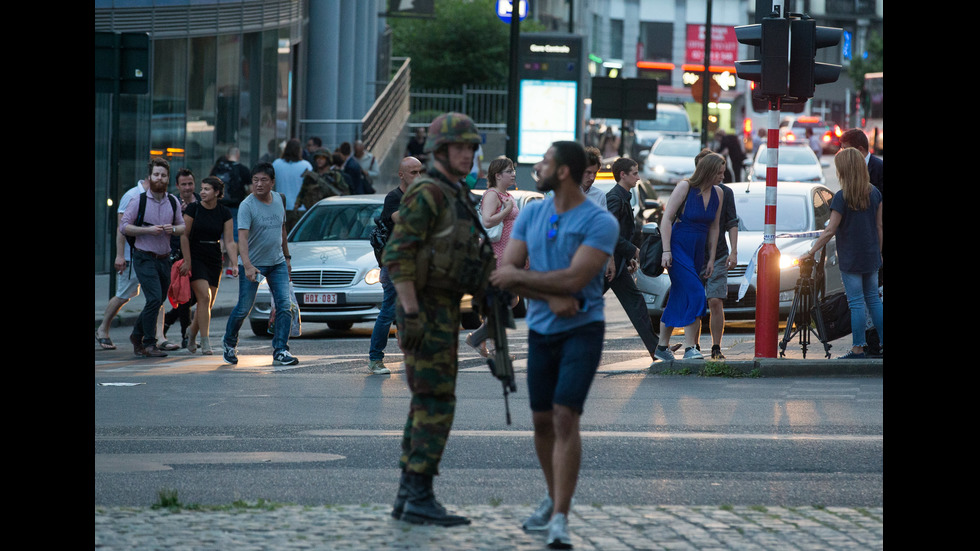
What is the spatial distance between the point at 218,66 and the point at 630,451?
1880 cm

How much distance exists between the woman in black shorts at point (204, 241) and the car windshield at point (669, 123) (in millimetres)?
39146

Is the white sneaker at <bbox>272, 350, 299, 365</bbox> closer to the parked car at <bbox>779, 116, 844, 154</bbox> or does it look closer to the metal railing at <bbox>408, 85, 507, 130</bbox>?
the metal railing at <bbox>408, 85, 507, 130</bbox>

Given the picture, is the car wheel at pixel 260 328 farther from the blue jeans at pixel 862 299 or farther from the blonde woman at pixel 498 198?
the blue jeans at pixel 862 299

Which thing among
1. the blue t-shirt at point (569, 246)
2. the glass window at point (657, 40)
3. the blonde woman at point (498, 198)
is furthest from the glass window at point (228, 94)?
the glass window at point (657, 40)

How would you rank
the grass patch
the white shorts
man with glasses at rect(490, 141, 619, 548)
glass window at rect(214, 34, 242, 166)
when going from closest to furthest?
man with glasses at rect(490, 141, 619, 548), the grass patch, the white shorts, glass window at rect(214, 34, 242, 166)

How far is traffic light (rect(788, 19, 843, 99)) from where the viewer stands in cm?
1131

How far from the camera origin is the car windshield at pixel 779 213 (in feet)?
49.9

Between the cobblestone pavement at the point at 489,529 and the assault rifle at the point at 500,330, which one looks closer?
the cobblestone pavement at the point at 489,529

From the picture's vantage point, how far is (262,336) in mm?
14898

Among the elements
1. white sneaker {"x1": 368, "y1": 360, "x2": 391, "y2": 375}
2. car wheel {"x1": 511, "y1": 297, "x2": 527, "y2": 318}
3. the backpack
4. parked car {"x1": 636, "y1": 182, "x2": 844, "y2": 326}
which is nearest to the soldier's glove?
white sneaker {"x1": 368, "y1": 360, "x2": 391, "y2": 375}

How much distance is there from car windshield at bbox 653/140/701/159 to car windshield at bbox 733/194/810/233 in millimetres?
23869
